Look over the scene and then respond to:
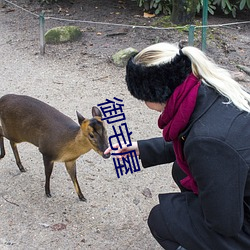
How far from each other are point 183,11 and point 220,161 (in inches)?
203

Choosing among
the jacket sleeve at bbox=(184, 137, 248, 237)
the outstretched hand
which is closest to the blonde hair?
the jacket sleeve at bbox=(184, 137, 248, 237)

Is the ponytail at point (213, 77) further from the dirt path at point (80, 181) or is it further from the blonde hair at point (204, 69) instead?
the dirt path at point (80, 181)

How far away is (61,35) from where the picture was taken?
21.5 ft

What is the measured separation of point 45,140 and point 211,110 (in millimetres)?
1528

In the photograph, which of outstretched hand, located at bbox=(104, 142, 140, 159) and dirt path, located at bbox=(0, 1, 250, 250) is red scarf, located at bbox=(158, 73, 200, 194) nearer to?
outstretched hand, located at bbox=(104, 142, 140, 159)

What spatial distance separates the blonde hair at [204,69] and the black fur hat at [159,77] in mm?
23

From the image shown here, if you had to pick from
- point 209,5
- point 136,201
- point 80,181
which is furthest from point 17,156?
point 209,5

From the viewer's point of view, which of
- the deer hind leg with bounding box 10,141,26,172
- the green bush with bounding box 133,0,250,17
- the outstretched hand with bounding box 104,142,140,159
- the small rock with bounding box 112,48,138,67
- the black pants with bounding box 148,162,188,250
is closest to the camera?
the black pants with bounding box 148,162,188,250

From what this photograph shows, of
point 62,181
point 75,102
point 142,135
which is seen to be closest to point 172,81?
point 62,181

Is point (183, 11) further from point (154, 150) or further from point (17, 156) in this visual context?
point (154, 150)

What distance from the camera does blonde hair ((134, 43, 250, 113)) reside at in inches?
79.9

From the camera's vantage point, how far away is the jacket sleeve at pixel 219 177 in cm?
193

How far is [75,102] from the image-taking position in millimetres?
4945

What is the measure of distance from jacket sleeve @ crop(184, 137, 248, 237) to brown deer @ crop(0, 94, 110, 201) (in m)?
0.97
